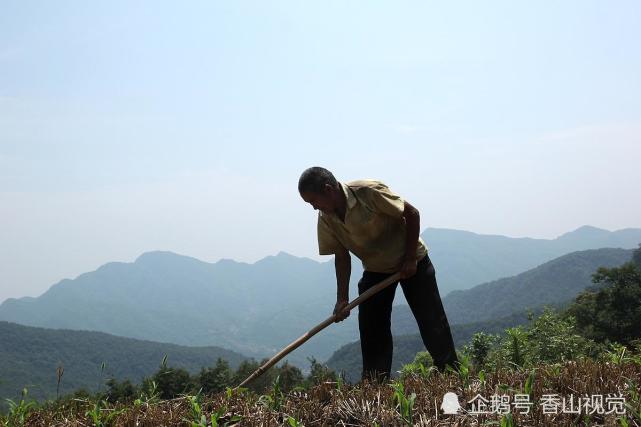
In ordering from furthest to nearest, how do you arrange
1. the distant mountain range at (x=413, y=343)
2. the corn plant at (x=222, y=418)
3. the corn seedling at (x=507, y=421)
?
1. the distant mountain range at (x=413, y=343)
2. the corn plant at (x=222, y=418)
3. the corn seedling at (x=507, y=421)

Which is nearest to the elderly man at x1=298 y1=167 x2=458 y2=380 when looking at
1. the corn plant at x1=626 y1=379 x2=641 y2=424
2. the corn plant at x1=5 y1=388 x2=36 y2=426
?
the corn plant at x1=626 y1=379 x2=641 y2=424

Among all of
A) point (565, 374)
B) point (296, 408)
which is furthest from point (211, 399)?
point (565, 374)

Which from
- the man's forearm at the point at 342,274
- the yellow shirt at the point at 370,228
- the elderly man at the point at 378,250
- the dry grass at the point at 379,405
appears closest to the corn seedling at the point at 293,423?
the dry grass at the point at 379,405

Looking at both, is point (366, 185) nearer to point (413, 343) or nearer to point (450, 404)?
point (450, 404)

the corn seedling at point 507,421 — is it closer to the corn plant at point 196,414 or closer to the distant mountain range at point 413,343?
the corn plant at point 196,414

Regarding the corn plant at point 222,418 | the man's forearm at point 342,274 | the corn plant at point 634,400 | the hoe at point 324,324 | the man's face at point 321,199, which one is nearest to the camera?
the corn plant at point 634,400

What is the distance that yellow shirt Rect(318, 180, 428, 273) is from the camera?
4633mm

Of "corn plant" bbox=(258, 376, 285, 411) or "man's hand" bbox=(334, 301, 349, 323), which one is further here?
"man's hand" bbox=(334, 301, 349, 323)

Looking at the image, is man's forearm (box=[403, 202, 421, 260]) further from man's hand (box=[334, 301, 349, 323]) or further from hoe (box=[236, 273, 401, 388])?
man's hand (box=[334, 301, 349, 323])

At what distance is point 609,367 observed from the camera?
351 cm

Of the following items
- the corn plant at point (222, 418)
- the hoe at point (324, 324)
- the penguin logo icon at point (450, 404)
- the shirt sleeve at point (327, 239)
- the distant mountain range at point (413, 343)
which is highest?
the shirt sleeve at point (327, 239)

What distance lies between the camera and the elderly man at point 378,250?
15.0ft

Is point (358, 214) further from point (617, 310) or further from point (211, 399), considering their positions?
point (617, 310)

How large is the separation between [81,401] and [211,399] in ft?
3.11
